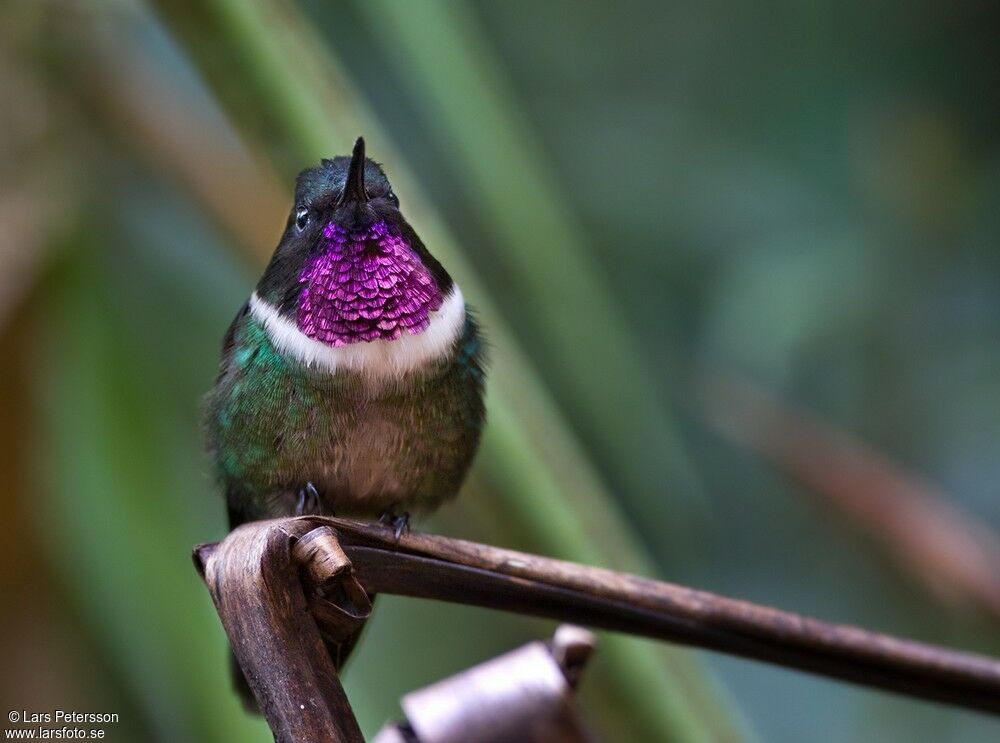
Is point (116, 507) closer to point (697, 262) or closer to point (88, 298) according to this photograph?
point (88, 298)

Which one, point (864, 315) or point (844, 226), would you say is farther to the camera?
point (844, 226)

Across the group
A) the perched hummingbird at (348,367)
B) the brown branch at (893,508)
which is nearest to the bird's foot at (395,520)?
the perched hummingbird at (348,367)

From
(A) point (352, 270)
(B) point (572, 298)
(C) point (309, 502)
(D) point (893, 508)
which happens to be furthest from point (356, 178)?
(D) point (893, 508)

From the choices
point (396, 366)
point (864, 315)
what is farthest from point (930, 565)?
point (396, 366)

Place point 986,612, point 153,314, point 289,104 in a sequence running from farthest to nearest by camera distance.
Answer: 1. point 986,612
2. point 153,314
3. point 289,104

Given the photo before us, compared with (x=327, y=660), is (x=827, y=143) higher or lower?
higher

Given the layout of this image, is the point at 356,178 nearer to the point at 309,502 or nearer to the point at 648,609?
the point at 309,502

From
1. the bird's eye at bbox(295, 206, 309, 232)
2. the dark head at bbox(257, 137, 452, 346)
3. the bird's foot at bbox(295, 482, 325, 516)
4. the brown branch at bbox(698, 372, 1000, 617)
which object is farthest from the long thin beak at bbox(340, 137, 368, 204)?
the brown branch at bbox(698, 372, 1000, 617)
